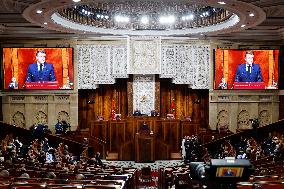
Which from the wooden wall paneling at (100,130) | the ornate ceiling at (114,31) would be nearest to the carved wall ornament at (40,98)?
the wooden wall paneling at (100,130)

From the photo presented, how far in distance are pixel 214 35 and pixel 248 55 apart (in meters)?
2.10

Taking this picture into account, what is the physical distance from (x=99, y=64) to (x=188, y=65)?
3.77 metres

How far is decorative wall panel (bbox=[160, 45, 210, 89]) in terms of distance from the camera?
63.8 feet

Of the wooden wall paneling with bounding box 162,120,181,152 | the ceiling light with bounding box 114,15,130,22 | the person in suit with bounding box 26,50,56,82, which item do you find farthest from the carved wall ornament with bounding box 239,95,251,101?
the person in suit with bounding box 26,50,56,82

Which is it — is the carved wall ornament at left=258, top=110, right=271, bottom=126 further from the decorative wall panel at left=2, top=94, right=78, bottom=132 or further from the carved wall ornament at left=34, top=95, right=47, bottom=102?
the carved wall ornament at left=34, top=95, right=47, bottom=102

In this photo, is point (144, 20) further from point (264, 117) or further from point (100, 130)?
point (264, 117)

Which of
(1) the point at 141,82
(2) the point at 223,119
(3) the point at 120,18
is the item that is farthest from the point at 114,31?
(2) the point at 223,119

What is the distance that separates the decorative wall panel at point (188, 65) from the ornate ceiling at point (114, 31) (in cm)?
76

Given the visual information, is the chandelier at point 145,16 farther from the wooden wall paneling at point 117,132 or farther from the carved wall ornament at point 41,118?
the carved wall ornament at point 41,118

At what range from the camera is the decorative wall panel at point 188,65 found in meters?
19.4

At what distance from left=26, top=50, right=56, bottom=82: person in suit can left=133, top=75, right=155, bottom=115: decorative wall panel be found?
3.48 meters

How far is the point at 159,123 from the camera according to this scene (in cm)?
1869

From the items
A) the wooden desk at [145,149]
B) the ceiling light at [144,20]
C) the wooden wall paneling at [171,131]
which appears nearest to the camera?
the wooden desk at [145,149]

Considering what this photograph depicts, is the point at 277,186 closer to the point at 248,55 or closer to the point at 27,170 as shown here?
the point at 27,170
